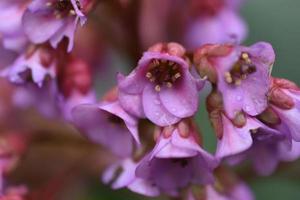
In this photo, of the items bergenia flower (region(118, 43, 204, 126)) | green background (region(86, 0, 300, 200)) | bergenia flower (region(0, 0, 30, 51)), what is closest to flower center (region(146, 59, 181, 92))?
bergenia flower (region(118, 43, 204, 126))

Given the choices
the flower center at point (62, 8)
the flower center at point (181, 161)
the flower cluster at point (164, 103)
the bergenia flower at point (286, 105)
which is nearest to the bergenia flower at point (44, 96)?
the flower cluster at point (164, 103)

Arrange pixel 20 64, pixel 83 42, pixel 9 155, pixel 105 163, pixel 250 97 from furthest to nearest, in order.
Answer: pixel 83 42
pixel 105 163
pixel 9 155
pixel 20 64
pixel 250 97

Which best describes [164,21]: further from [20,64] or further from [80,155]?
[20,64]

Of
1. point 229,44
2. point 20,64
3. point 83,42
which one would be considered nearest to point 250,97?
point 229,44

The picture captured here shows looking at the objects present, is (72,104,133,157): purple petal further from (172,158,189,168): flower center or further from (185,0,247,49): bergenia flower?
(185,0,247,49): bergenia flower

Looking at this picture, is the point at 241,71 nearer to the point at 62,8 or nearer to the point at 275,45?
the point at 62,8
